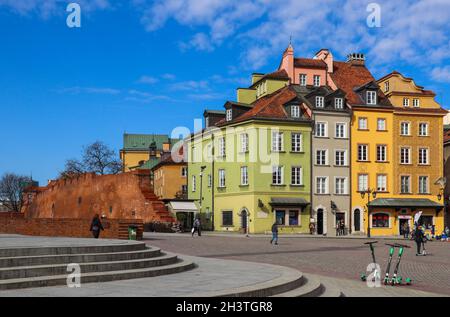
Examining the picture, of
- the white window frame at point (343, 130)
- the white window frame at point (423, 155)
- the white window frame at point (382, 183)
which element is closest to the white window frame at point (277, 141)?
the white window frame at point (343, 130)

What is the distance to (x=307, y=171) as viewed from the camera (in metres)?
58.3

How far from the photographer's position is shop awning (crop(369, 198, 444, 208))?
59.0 m

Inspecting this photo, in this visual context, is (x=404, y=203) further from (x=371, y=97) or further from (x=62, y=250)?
(x=62, y=250)

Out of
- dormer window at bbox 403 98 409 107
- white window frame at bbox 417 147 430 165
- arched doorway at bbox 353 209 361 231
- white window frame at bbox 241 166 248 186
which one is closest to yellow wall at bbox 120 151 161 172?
white window frame at bbox 241 166 248 186

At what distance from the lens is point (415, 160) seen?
61344 mm

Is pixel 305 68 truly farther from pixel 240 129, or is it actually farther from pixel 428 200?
pixel 428 200

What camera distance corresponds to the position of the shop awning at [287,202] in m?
56.0

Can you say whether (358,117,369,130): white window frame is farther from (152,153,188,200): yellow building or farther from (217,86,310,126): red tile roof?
(152,153,188,200): yellow building

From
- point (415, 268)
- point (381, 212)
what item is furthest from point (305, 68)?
point (415, 268)

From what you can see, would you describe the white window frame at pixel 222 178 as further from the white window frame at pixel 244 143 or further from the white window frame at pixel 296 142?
the white window frame at pixel 296 142

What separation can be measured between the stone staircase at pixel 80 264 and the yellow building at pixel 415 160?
4603 centimetres

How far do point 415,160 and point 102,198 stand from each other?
32055 mm

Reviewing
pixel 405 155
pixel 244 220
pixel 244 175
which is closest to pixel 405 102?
pixel 405 155
